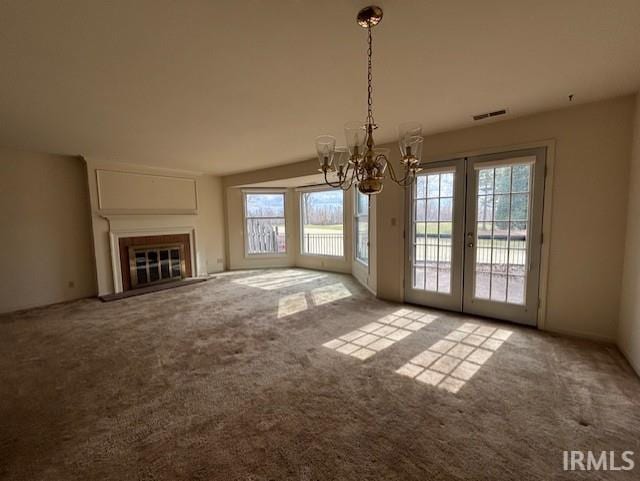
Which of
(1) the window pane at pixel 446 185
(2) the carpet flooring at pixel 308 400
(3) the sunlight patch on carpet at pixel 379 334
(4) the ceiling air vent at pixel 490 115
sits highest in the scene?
(4) the ceiling air vent at pixel 490 115

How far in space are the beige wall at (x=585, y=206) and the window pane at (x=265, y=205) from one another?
4.81 meters

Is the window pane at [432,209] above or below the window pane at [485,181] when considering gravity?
below

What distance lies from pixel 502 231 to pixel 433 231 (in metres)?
0.79

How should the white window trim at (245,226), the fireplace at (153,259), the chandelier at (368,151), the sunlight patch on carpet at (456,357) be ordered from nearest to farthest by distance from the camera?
1. the chandelier at (368,151)
2. the sunlight patch on carpet at (456,357)
3. the fireplace at (153,259)
4. the white window trim at (245,226)

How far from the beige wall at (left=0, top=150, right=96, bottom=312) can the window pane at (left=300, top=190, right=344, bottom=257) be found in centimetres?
426

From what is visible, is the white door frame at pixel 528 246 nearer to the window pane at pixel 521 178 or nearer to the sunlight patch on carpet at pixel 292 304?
the window pane at pixel 521 178

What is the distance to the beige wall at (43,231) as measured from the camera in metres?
4.02

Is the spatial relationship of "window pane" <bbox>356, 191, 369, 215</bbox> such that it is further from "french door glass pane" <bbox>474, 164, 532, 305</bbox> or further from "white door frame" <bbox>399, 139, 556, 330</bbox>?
"white door frame" <bbox>399, 139, 556, 330</bbox>

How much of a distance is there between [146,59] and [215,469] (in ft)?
8.49

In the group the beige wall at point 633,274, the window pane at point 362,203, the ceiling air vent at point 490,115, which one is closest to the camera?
the beige wall at point 633,274

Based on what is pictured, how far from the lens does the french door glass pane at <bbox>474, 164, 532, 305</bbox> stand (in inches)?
124

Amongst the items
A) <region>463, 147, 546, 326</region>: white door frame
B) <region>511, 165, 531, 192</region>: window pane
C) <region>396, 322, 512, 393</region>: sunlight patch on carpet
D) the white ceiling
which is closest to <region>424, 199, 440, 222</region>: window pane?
<region>463, 147, 546, 326</region>: white door frame

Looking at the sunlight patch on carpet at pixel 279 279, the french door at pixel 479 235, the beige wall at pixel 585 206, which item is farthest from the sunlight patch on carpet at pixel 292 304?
the beige wall at pixel 585 206

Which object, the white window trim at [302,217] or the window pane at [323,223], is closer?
the white window trim at [302,217]
